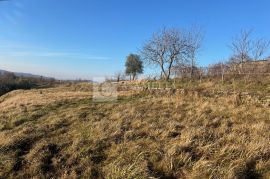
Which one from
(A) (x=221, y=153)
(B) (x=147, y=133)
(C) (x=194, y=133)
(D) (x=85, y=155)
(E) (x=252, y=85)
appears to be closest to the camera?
(A) (x=221, y=153)

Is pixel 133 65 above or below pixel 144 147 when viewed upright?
above

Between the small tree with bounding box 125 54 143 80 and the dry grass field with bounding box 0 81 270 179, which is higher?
the small tree with bounding box 125 54 143 80

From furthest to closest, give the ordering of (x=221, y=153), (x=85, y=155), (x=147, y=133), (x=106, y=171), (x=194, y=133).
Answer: (x=147, y=133), (x=194, y=133), (x=85, y=155), (x=221, y=153), (x=106, y=171)

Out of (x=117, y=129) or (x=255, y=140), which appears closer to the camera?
(x=255, y=140)

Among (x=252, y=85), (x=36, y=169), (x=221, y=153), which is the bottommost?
(x=36, y=169)

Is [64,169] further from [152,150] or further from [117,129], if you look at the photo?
[117,129]

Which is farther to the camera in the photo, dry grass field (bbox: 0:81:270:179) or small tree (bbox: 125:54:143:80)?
small tree (bbox: 125:54:143:80)

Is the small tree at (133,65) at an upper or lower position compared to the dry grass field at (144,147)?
upper

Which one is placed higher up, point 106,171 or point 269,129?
point 269,129

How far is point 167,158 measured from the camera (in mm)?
4668

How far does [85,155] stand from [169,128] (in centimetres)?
259

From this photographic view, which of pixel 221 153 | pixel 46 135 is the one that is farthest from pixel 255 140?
pixel 46 135

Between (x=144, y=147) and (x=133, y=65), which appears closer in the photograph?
(x=144, y=147)

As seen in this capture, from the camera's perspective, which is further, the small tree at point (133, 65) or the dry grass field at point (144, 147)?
the small tree at point (133, 65)
